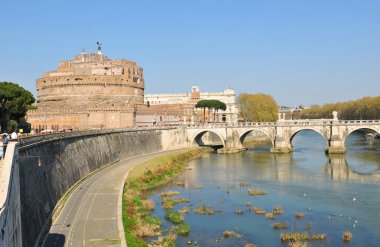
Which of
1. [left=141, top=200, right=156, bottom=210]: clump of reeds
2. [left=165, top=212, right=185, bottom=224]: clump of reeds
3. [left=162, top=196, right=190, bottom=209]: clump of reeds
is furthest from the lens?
[left=162, top=196, right=190, bottom=209]: clump of reeds

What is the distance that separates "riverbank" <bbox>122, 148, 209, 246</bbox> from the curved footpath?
2.33 ft

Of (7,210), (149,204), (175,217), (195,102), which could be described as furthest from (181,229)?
(195,102)

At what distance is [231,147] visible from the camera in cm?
6372

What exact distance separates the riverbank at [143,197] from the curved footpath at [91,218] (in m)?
0.71

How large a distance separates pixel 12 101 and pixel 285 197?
2697 centimetres

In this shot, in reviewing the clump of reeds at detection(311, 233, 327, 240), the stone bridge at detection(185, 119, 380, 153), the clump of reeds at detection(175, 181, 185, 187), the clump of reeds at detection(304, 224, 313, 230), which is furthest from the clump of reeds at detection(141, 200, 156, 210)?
the stone bridge at detection(185, 119, 380, 153)

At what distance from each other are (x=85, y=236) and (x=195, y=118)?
6759cm

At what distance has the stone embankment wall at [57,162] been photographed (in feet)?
58.0

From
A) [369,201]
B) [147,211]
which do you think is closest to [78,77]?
[147,211]

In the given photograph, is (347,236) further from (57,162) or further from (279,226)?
(57,162)

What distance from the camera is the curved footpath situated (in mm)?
17859

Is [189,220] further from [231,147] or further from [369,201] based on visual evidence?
[231,147]

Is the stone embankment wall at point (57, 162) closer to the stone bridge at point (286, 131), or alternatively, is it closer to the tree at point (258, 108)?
the stone bridge at point (286, 131)

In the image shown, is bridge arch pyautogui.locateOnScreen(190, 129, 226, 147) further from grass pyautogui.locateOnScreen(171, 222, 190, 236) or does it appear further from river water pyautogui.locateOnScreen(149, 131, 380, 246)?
grass pyautogui.locateOnScreen(171, 222, 190, 236)
